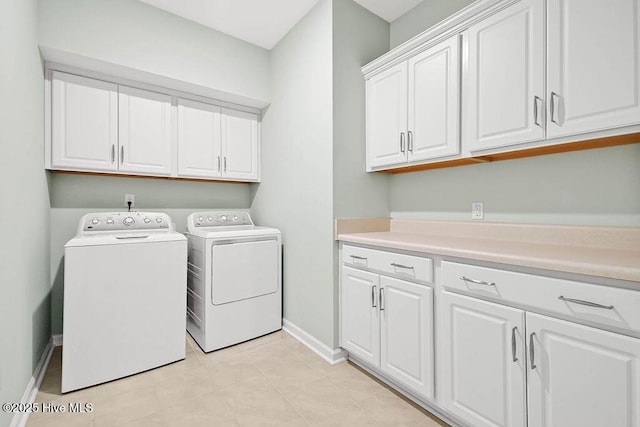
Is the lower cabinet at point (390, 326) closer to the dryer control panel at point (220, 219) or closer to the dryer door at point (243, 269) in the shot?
the dryer door at point (243, 269)

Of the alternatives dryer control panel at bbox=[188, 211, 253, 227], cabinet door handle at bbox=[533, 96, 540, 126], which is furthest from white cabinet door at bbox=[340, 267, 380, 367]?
dryer control panel at bbox=[188, 211, 253, 227]

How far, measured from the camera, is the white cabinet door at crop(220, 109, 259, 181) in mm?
2980

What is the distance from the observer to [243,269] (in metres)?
2.49

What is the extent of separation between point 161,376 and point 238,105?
2491mm

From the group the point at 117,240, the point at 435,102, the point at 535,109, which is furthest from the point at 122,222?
Result: the point at 535,109

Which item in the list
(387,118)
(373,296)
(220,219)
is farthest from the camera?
(220,219)

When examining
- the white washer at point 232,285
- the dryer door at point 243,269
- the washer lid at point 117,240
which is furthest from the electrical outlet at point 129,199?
the dryer door at point 243,269

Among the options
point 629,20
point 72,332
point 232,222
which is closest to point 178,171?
point 232,222

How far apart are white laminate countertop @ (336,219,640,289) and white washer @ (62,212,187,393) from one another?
4.32 feet

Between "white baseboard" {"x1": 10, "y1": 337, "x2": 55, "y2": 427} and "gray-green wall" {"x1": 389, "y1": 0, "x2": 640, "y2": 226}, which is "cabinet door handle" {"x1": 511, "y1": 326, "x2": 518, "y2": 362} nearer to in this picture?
"gray-green wall" {"x1": 389, "y1": 0, "x2": 640, "y2": 226}

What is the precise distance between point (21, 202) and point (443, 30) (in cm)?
261

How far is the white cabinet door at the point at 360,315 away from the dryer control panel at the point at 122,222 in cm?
167

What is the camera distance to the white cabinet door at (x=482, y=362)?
1.22 m

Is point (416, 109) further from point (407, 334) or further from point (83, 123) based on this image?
point (83, 123)
